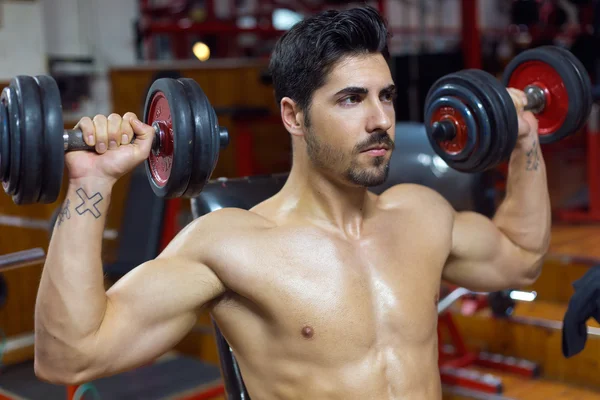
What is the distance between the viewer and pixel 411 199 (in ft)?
5.98

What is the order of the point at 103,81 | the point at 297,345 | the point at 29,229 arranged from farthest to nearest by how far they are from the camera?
the point at 103,81, the point at 29,229, the point at 297,345

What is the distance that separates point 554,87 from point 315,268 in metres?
0.85

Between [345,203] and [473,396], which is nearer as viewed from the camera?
[345,203]

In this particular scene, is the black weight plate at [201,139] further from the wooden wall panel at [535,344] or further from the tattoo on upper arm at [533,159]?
the wooden wall panel at [535,344]

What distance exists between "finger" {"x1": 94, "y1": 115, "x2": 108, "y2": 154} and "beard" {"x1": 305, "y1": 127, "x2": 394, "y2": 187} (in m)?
0.48

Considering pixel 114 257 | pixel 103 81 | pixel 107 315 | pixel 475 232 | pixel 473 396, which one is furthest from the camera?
pixel 103 81

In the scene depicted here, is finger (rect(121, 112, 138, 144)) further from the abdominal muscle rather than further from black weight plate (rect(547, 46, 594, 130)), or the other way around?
black weight plate (rect(547, 46, 594, 130))

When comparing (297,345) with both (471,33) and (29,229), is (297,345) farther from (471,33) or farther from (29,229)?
(471,33)

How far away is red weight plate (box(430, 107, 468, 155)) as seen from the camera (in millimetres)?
1841

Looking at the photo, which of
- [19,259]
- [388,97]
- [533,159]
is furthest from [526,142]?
[19,259]

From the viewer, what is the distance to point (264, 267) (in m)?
1.55

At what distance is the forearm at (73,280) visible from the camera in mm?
1271

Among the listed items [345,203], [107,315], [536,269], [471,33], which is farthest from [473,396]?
[471,33]

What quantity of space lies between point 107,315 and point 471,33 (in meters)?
3.97
